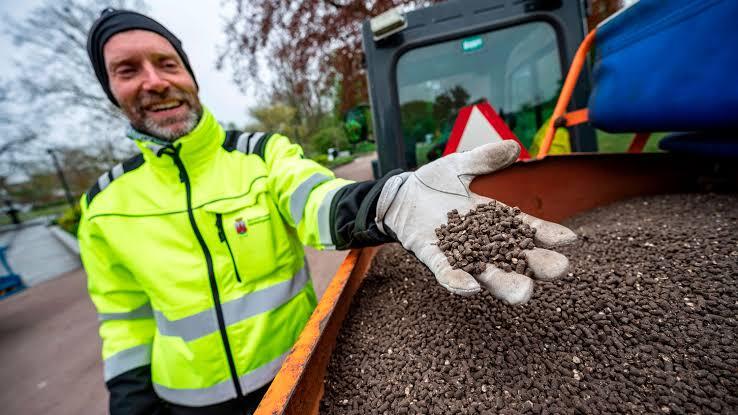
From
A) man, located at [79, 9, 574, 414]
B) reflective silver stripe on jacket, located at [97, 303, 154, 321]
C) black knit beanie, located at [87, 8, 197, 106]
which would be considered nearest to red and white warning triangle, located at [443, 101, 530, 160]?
man, located at [79, 9, 574, 414]

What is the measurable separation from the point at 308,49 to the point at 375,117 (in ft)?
15.0

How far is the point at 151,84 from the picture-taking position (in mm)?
1515

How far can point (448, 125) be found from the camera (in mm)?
2689

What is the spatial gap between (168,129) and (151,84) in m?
0.21

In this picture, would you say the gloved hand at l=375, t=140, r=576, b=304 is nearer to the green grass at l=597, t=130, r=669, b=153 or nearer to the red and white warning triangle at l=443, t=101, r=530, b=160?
the red and white warning triangle at l=443, t=101, r=530, b=160

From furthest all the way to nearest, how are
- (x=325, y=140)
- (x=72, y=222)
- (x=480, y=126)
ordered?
1. (x=325, y=140)
2. (x=72, y=222)
3. (x=480, y=126)

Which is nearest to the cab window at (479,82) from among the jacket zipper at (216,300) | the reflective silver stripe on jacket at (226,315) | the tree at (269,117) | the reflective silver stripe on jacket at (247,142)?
the reflective silver stripe on jacket at (247,142)

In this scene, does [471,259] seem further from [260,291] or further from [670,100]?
[670,100]

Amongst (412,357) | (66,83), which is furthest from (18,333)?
(66,83)

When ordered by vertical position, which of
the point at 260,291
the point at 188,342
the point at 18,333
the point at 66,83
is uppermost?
the point at 66,83

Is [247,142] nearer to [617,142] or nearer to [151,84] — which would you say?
[151,84]

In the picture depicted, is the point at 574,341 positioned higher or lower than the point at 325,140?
lower

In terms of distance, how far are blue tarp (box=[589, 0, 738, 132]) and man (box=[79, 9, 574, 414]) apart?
4.27 ft

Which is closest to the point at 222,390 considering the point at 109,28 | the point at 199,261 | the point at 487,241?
the point at 199,261
